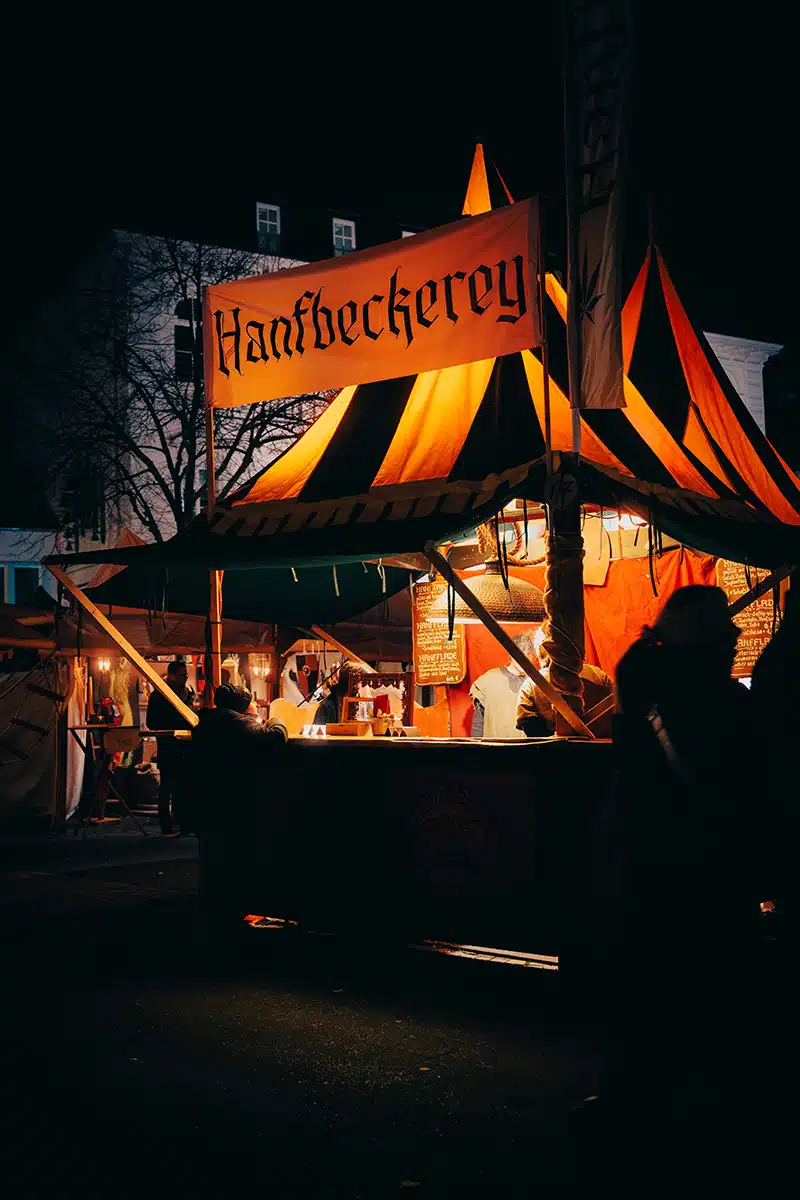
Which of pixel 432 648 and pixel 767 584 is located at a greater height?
pixel 767 584

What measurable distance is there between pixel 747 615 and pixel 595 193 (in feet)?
17.0

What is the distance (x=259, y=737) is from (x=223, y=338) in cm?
335

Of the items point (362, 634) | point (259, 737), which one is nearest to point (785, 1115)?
point (259, 737)

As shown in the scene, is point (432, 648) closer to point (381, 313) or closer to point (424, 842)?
point (381, 313)

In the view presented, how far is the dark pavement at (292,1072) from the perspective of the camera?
4492 millimetres

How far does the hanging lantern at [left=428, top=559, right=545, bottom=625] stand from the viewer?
38.8 feet

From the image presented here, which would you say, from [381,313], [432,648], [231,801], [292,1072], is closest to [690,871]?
[292,1072]

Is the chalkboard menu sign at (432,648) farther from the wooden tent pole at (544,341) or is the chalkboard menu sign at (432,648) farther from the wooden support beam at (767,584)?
the wooden tent pole at (544,341)

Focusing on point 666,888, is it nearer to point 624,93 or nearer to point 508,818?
point 508,818

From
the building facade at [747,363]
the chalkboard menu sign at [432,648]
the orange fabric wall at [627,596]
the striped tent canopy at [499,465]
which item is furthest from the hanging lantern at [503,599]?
the building facade at [747,363]

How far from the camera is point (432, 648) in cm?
1327

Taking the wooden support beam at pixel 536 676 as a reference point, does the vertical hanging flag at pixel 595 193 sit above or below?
above

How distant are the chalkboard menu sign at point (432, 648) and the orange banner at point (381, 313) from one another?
3982 millimetres

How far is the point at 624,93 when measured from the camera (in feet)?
24.2
